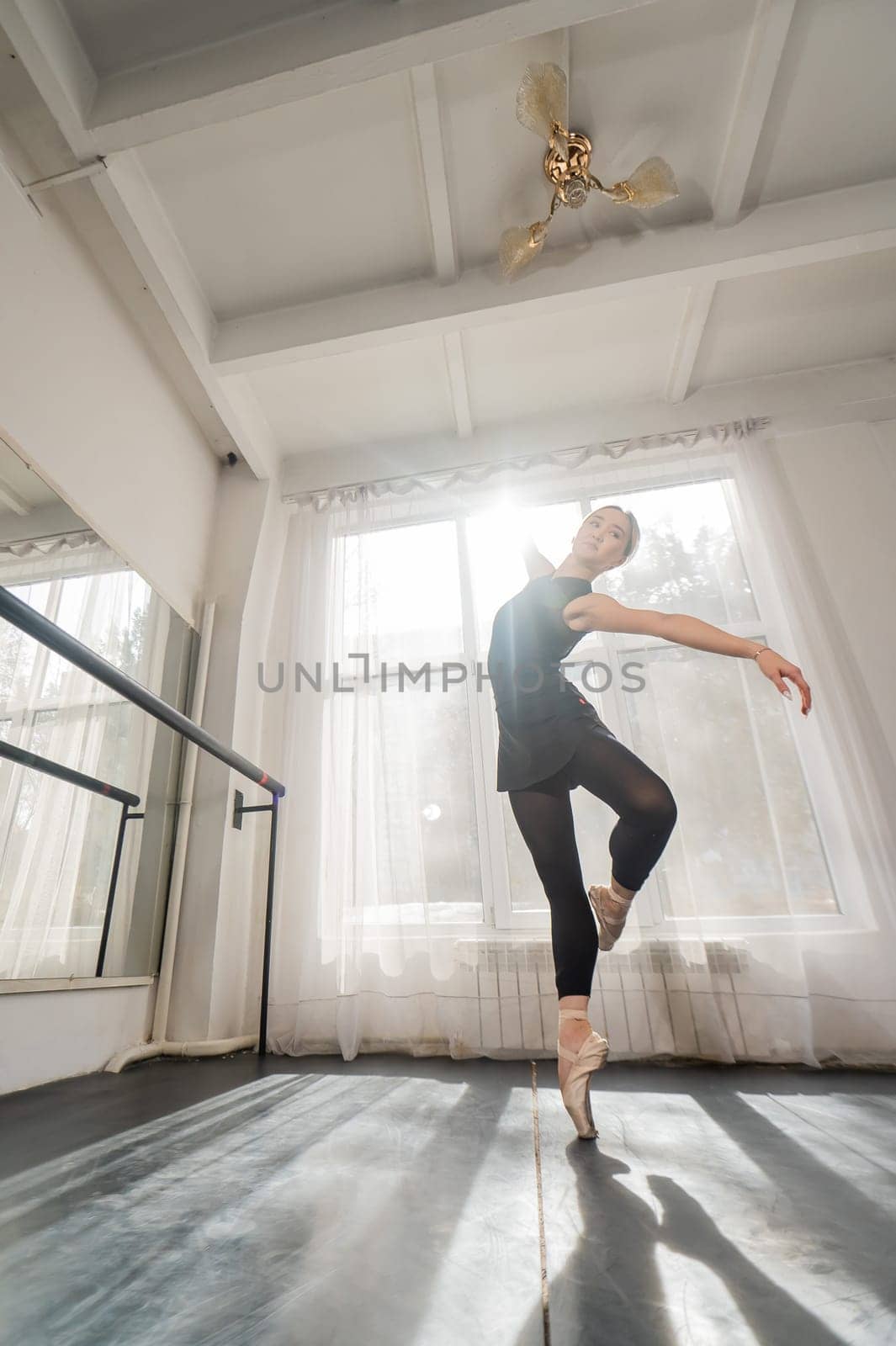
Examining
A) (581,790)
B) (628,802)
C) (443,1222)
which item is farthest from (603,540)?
(443,1222)

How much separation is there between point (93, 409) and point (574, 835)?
7.28 feet

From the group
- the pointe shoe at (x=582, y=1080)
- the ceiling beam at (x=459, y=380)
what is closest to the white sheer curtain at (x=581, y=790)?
the ceiling beam at (x=459, y=380)

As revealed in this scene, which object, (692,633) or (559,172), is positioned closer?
(692,633)

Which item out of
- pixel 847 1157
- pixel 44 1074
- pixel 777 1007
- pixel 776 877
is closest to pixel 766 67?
pixel 776 877

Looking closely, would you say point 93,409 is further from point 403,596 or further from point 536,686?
point 536,686

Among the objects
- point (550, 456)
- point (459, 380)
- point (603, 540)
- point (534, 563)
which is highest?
point (459, 380)

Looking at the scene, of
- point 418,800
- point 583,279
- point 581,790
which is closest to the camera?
point 583,279

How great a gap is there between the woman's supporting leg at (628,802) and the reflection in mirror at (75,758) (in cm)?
149

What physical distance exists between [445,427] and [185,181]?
1.52 m

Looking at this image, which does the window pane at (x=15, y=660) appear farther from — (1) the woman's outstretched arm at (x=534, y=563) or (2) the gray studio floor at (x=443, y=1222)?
(1) the woman's outstretched arm at (x=534, y=563)

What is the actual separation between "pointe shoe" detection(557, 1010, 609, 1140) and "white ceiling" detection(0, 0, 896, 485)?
2.54 m

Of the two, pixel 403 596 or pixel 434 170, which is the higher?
pixel 434 170

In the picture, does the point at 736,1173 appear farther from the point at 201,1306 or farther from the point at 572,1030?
the point at 201,1306

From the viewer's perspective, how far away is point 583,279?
95.7 inches
